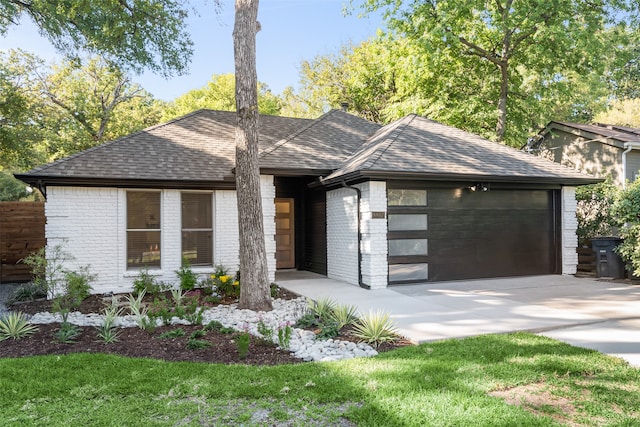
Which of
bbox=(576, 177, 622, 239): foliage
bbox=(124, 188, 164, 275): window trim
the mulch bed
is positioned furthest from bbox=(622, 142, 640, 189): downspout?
bbox=(124, 188, 164, 275): window trim

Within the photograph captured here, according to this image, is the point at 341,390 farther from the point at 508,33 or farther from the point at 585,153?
the point at 585,153

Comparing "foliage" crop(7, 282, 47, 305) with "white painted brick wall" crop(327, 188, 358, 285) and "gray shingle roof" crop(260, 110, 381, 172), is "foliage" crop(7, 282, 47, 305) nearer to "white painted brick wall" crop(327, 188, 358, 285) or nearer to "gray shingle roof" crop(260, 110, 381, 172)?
"gray shingle roof" crop(260, 110, 381, 172)

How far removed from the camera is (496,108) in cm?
1777

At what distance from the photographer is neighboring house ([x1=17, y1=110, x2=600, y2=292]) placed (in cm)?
938

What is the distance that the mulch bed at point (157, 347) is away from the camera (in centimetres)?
476

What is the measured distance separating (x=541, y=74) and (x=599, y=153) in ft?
13.1

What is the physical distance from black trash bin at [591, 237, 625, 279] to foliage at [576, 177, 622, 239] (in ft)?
2.32

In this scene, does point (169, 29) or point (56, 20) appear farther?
point (169, 29)

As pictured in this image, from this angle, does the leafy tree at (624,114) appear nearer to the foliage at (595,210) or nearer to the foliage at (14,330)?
the foliage at (595,210)

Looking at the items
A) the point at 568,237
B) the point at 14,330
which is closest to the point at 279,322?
the point at 14,330

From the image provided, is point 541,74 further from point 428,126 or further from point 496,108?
point 428,126

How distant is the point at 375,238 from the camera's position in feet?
30.5

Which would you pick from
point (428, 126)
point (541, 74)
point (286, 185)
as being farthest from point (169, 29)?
point (541, 74)

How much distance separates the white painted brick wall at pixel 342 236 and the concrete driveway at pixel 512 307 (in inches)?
14.9
